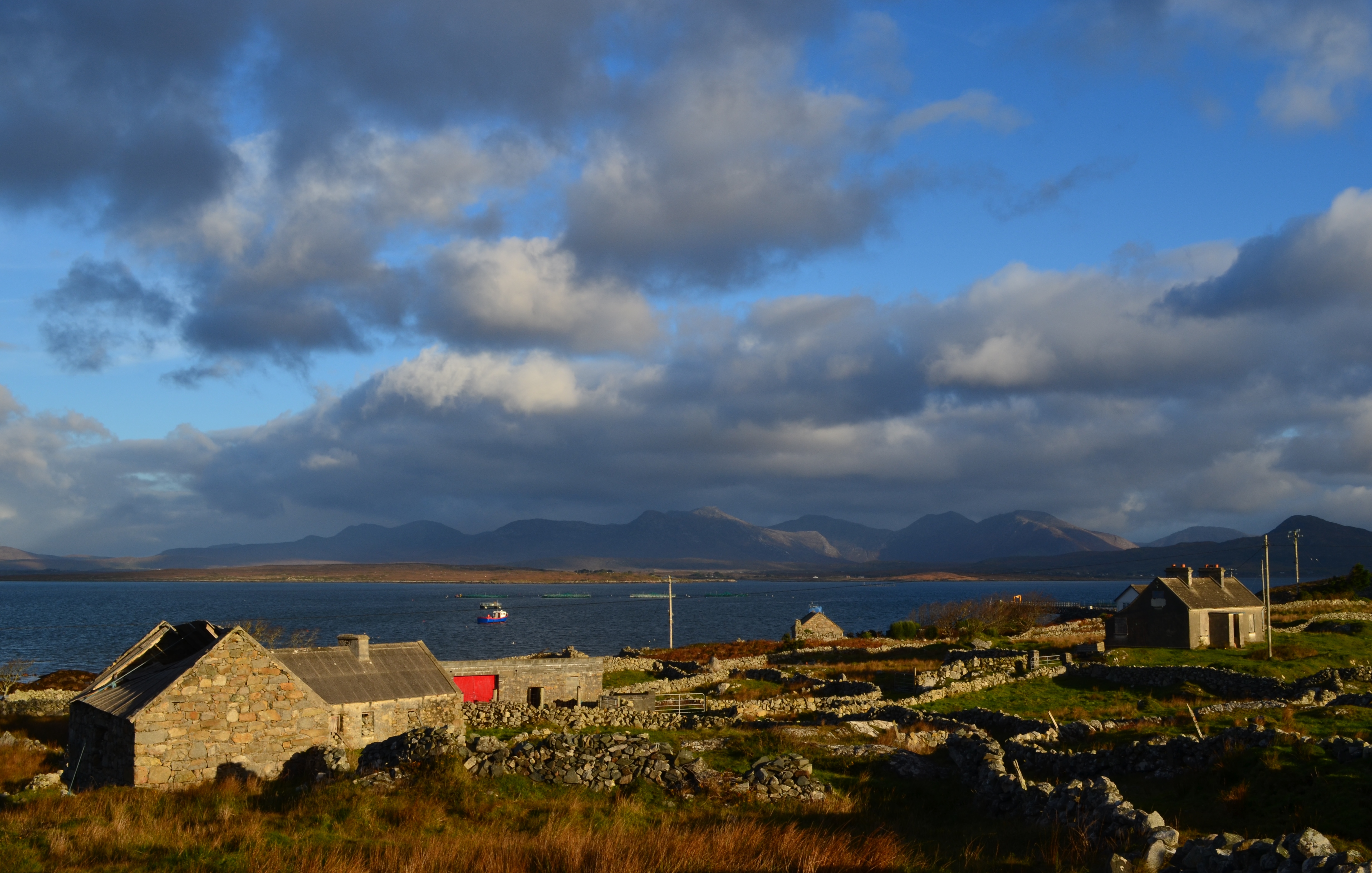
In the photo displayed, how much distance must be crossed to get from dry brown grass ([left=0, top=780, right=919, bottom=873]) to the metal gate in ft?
74.2

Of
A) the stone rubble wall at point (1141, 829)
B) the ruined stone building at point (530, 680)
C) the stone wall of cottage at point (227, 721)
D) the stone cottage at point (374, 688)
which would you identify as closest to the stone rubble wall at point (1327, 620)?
the ruined stone building at point (530, 680)

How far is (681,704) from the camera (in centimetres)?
3997

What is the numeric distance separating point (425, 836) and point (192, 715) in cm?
1037

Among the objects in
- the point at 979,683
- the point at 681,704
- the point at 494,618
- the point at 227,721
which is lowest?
the point at 494,618

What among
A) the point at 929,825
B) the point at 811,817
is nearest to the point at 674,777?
the point at 811,817

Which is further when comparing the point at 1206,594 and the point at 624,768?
the point at 1206,594

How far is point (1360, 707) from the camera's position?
2914cm

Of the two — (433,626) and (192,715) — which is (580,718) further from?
(433,626)

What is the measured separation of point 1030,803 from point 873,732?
12.3 m

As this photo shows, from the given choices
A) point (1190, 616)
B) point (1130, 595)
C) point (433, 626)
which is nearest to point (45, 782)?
point (1190, 616)

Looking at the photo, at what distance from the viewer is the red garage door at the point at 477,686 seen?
135ft

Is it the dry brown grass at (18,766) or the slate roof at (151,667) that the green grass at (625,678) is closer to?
the dry brown grass at (18,766)

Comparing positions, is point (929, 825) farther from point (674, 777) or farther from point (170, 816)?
point (170, 816)

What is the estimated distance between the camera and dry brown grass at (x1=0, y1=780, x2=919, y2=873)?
35.9ft
